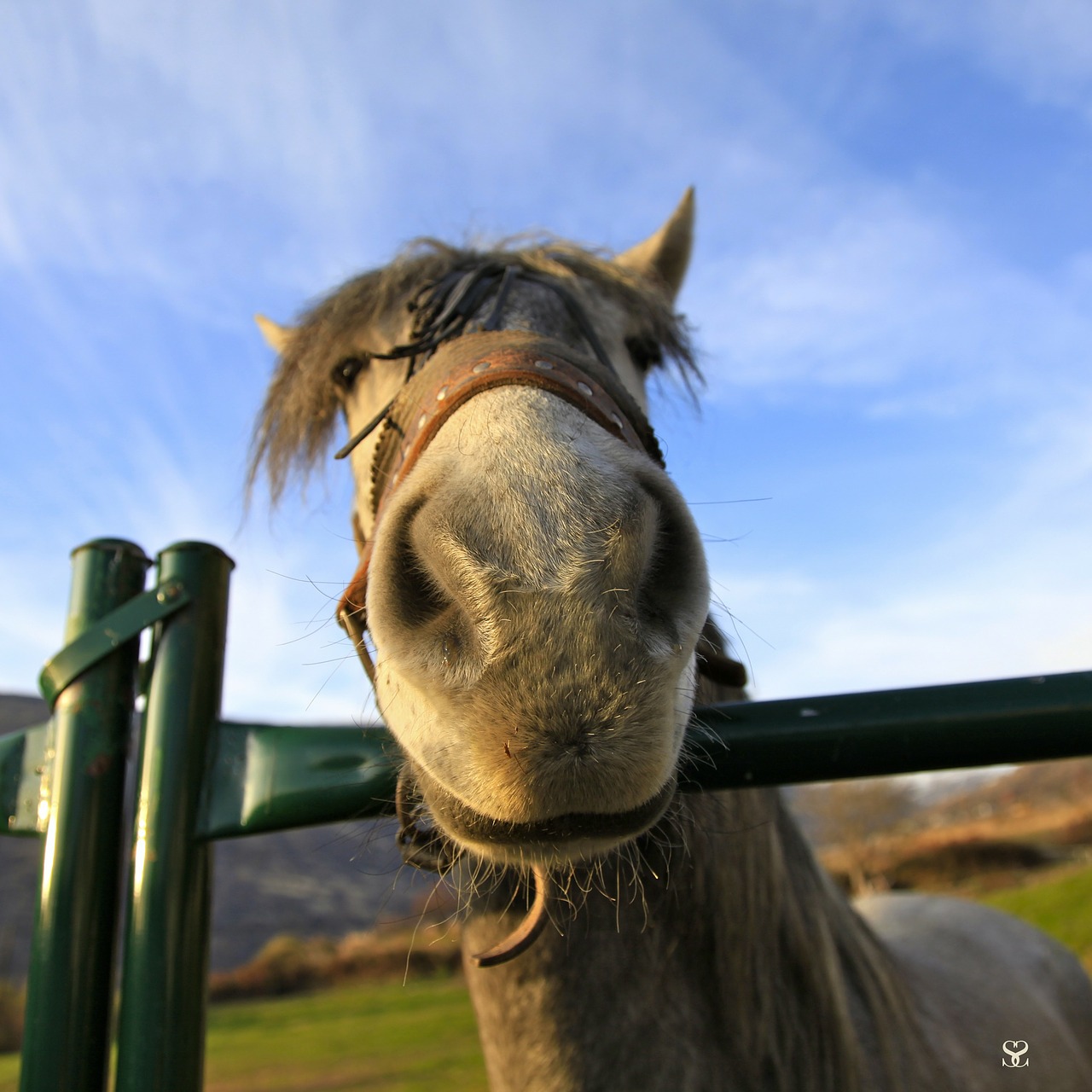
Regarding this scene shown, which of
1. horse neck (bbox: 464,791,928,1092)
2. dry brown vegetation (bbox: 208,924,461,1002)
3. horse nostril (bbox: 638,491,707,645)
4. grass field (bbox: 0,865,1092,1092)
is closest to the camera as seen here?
horse nostril (bbox: 638,491,707,645)

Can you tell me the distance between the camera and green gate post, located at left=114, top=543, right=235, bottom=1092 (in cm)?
119

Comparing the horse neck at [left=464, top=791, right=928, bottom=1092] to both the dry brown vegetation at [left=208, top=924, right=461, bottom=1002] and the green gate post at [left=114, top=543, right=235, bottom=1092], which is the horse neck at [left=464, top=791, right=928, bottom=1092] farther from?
the dry brown vegetation at [left=208, top=924, right=461, bottom=1002]

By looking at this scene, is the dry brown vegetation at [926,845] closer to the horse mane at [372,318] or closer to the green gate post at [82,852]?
the horse mane at [372,318]

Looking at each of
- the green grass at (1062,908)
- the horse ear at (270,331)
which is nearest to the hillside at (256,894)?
the green grass at (1062,908)

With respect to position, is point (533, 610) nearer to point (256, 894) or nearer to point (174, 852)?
point (174, 852)

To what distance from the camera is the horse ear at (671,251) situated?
3092mm

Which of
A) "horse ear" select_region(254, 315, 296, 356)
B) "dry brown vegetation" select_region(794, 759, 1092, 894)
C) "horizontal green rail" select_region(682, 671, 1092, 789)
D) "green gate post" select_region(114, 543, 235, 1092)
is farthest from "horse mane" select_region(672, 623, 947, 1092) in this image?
"dry brown vegetation" select_region(794, 759, 1092, 894)

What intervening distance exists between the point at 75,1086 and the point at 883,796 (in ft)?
150

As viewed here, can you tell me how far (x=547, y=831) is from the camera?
1032 millimetres

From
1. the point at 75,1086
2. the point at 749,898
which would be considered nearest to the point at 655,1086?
the point at 749,898

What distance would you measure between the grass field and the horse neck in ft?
41.3

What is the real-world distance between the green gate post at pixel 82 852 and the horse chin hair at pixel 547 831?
2.06ft

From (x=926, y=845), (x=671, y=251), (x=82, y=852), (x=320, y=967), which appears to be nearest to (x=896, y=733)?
(x=82, y=852)

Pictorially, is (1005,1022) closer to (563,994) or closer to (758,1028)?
(758,1028)
